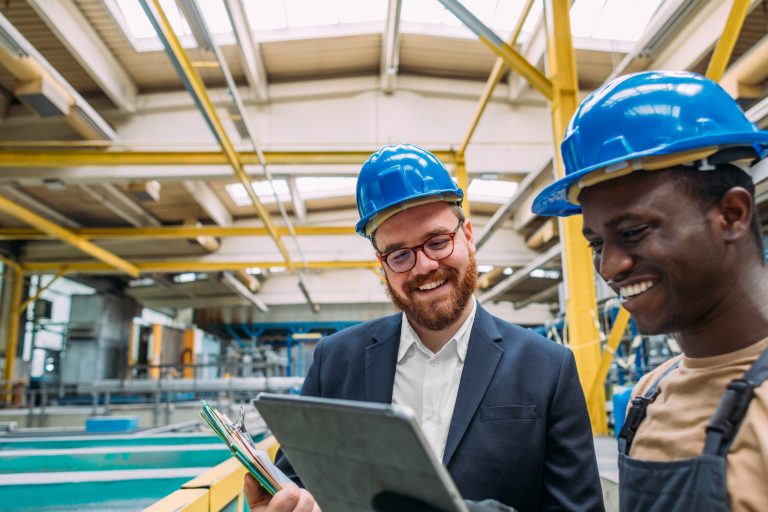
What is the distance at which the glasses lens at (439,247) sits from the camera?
149 cm

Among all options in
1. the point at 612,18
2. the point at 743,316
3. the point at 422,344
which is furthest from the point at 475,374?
the point at 612,18

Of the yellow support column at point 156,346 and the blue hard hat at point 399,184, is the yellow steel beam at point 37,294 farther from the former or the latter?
the blue hard hat at point 399,184

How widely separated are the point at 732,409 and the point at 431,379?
2.51 ft

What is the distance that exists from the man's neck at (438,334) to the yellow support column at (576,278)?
3.24m

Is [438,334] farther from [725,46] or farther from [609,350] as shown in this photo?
[609,350]

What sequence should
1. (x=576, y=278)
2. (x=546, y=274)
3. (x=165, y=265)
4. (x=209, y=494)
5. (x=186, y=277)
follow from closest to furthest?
(x=209, y=494) → (x=576, y=278) → (x=165, y=265) → (x=546, y=274) → (x=186, y=277)

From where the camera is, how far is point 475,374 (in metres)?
1.42

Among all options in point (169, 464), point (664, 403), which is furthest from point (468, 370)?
point (169, 464)

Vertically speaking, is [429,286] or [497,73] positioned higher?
[497,73]

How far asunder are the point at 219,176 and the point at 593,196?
714 centimetres

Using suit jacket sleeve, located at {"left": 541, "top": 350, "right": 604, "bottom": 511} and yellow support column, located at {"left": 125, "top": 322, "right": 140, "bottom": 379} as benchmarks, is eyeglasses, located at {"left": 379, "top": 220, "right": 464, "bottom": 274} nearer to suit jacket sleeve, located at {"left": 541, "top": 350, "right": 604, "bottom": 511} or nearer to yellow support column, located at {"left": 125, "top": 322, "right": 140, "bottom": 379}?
suit jacket sleeve, located at {"left": 541, "top": 350, "right": 604, "bottom": 511}

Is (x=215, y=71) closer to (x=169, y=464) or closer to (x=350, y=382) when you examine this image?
(x=169, y=464)

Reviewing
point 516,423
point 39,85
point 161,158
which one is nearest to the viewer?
point 516,423

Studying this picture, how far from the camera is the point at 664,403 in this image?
41.0 inches
